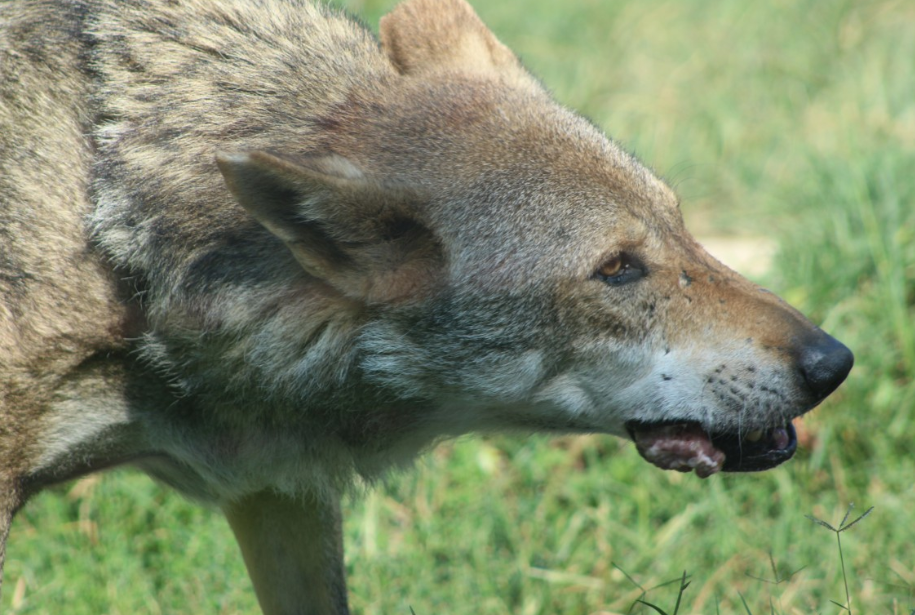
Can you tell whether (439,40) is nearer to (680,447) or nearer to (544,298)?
(544,298)

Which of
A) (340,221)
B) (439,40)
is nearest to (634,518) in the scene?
(439,40)

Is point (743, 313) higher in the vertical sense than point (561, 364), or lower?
higher

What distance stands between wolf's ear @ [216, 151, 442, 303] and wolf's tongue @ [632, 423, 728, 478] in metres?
0.88

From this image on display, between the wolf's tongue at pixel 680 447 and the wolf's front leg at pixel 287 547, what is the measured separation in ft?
4.05

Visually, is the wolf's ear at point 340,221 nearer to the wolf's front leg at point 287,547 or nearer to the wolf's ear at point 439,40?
the wolf's ear at point 439,40

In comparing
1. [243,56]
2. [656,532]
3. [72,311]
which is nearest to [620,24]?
[656,532]

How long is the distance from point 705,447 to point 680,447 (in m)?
0.08

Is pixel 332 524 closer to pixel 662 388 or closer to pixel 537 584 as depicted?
pixel 537 584

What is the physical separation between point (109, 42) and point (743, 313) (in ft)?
7.31

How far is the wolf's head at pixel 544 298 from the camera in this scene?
324 cm

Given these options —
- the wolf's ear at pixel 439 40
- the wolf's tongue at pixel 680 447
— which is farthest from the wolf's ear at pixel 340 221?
the wolf's tongue at pixel 680 447

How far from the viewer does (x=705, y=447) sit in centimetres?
344

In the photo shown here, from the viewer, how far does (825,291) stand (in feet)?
18.8

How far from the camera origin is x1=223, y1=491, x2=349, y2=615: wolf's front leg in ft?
13.1
